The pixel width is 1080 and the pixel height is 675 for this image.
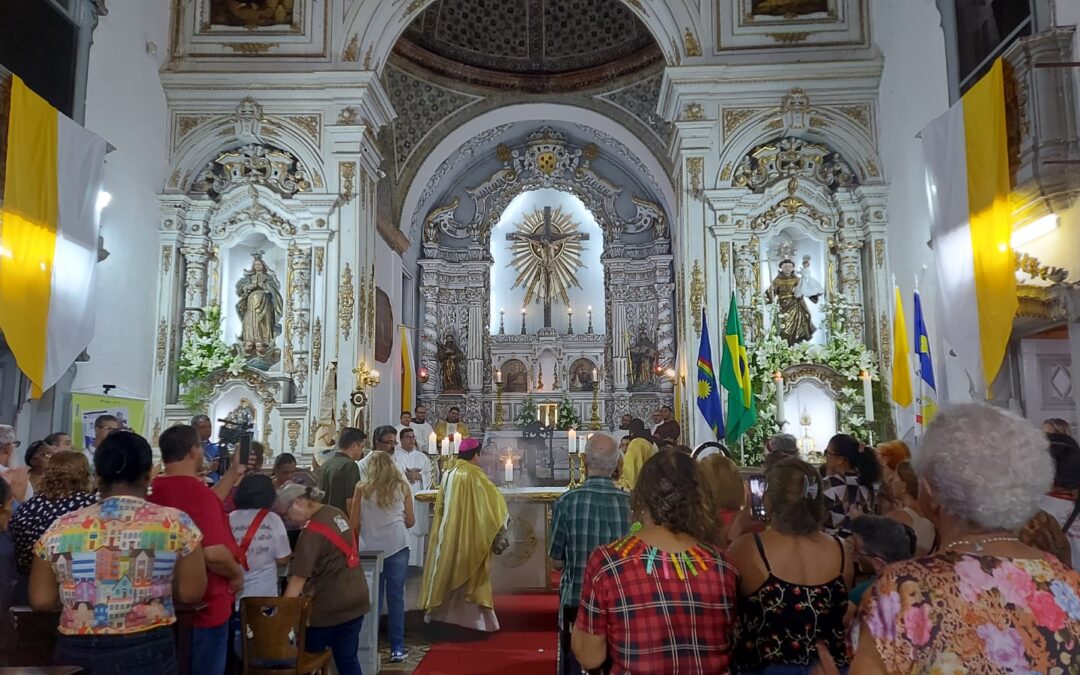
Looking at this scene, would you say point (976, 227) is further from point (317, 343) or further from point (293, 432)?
point (293, 432)

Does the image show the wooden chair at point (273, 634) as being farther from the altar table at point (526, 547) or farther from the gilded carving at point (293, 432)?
the gilded carving at point (293, 432)

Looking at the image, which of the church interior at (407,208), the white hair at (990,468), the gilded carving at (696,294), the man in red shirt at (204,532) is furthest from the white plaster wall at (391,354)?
the white hair at (990,468)

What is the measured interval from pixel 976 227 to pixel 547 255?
1125cm

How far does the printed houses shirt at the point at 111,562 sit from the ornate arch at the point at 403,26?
936cm

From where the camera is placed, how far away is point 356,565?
4.17 meters

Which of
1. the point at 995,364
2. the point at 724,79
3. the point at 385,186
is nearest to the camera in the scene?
the point at 995,364

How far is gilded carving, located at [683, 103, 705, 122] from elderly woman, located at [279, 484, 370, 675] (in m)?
8.03

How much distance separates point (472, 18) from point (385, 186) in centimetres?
378

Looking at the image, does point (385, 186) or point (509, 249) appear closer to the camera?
point (385, 186)

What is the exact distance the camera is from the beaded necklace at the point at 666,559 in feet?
8.07

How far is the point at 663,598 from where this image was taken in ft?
8.00

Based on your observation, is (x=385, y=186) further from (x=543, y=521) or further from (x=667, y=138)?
(x=543, y=521)

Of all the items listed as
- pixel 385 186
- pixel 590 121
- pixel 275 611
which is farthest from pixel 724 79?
pixel 275 611

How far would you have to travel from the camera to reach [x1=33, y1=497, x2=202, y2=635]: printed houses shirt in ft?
9.16
